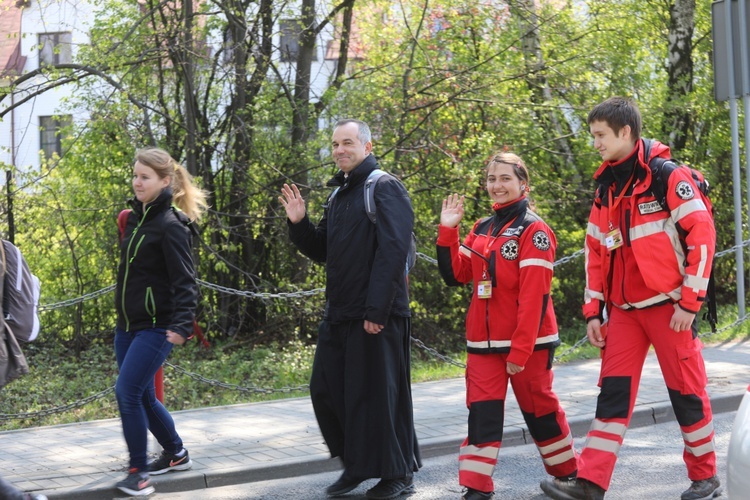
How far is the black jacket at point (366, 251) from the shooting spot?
18.2 feet

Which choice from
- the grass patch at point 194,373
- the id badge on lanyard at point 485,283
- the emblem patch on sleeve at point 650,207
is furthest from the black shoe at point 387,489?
the grass patch at point 194,373

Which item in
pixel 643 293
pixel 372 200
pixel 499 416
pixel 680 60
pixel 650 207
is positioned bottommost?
Result: pixel 499 416

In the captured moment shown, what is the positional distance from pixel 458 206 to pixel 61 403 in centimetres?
→ 667

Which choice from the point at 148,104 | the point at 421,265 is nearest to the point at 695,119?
the point at 421,265

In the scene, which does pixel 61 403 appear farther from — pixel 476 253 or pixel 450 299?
pixel 476 253

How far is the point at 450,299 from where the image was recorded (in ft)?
45.9

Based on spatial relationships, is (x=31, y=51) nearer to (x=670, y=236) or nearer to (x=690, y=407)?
(x=670, y=236)

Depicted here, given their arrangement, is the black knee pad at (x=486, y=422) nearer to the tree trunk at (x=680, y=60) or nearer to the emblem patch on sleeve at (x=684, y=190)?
the emblem patch on sleeve at (x=684, y=190)

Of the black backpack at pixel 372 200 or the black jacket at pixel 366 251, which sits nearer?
the black jacket at pixel 366 251

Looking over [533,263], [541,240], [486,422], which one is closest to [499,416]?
[486,422]

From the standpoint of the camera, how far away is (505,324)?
5402mm

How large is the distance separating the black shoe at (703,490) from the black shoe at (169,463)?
298 centimetres

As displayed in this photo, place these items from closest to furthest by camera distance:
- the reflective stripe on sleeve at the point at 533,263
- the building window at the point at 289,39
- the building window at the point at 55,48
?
1. the reflective stripe on sleeve at the point at 533,263
2. the building window at the point at 55,48
3. the building window at the point at 289,39

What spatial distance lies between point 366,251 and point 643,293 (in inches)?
60.0
